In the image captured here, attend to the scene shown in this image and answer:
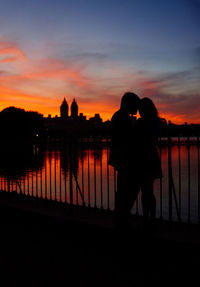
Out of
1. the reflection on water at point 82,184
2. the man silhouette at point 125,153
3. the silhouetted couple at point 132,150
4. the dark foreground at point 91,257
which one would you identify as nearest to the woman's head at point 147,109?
the silhouetted couple at point 132,150

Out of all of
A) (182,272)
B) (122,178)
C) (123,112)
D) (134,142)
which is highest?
(123,112)

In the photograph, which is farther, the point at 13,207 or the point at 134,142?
the point at 13,207

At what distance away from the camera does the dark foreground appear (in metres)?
3.18

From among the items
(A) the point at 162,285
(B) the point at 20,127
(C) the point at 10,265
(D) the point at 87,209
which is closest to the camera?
(A) the point at 162,285

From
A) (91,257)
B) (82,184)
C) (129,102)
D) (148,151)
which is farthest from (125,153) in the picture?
(82,184)

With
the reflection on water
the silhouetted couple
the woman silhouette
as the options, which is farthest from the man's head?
the reflection on water

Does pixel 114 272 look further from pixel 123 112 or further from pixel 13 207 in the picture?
pixel 13 207

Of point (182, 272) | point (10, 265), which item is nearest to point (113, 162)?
point (182, 272)

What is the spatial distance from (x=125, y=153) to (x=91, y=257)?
1384 millimetres

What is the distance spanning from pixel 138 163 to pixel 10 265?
201cm

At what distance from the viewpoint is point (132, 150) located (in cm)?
392

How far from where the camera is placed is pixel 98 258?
3.75 meters

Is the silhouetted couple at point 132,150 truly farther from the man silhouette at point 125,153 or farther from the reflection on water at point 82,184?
the reflection on water at point 82,184

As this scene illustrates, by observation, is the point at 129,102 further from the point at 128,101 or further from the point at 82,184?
the point at 82,184
